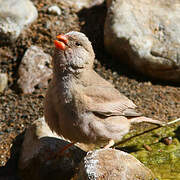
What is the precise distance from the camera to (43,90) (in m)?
6.61

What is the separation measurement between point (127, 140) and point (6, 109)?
2.22 m

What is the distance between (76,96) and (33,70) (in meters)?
2.58

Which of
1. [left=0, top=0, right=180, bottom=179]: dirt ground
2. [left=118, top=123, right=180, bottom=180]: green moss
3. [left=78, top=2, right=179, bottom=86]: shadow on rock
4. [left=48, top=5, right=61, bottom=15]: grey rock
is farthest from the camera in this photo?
[left=48, top=5, right=61, bottom=15]: grey rock

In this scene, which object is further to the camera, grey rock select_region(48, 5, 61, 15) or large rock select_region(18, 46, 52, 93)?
grey rock select_region(48, 5, 61, 15)

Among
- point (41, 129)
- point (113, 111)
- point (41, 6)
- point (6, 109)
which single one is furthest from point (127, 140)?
point (41, 6)

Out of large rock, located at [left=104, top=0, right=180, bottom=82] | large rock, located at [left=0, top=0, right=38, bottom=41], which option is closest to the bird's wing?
large rock, located at [left=104, top=0, right=180, bottom=82]

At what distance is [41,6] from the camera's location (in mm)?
7816

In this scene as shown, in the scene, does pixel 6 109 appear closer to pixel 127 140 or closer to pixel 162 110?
pixel 127 140

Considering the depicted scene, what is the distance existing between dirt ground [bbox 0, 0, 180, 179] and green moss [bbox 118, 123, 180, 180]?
0.54 metres

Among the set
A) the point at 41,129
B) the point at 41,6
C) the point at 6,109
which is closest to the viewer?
the point at 41,129

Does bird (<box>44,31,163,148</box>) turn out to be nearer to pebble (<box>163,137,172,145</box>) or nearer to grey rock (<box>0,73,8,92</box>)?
pebble (<box>163,137,172,145</box>)

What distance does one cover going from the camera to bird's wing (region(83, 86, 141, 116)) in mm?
4473

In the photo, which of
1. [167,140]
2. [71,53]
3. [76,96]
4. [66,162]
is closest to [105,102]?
A: [76,96]

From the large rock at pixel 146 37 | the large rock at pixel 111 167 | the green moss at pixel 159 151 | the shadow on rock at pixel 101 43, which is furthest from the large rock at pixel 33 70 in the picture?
the large rock at pixel 111 167
